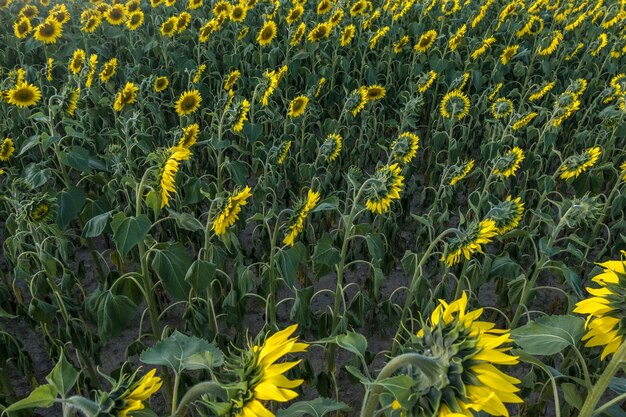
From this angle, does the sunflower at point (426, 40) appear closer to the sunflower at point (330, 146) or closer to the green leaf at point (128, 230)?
the sunflower at point (330, 146)

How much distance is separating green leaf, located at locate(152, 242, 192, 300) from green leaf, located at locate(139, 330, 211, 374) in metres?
0.57

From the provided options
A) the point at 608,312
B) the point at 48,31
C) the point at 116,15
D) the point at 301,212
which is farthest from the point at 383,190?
the point at 116,15

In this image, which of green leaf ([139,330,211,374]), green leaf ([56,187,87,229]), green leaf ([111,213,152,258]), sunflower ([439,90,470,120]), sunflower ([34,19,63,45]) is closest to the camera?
green leaf ([139,330,211,374])

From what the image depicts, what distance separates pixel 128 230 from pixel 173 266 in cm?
21

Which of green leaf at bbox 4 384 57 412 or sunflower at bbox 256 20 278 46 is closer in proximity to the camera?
green leaf at bbox 4 384 57 412

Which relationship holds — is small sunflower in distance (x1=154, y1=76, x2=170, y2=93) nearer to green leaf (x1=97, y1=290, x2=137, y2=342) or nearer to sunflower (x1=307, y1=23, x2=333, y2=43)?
sunflower (x1=307, y1=23, x2=333, y2=43)

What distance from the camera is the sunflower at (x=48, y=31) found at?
441cm

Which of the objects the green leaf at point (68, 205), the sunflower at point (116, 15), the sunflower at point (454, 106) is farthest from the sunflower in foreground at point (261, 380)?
the sunflower at point (116, 15)

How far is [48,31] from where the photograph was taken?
14.6 feet

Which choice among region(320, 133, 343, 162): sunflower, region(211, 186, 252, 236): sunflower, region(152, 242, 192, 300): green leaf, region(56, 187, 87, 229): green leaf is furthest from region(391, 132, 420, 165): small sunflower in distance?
region(56, 187, 87, 229): green leaf

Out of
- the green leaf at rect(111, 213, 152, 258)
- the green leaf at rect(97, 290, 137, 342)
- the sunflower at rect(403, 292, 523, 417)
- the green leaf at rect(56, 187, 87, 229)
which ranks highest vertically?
the sunflower at rect(403, 292, 523, 417)

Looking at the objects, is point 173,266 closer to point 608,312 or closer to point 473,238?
point 473,238

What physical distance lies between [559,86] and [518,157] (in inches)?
89.7

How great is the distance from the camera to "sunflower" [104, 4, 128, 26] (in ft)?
16.5
